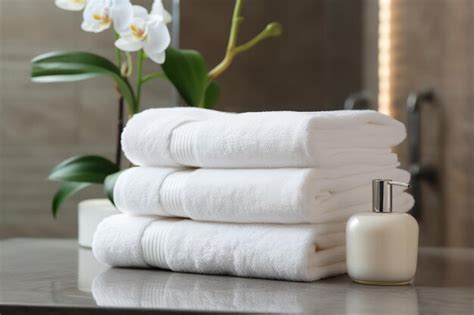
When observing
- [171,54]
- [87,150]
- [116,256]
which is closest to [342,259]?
[116,256]

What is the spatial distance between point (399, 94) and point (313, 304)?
149cm

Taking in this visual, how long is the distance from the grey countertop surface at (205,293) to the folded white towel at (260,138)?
0.42 ft

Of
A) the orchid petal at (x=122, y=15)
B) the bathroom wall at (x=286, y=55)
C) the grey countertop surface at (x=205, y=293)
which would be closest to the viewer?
the grey countertop surface at (x=205, y=293)

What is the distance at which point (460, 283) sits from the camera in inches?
36.2

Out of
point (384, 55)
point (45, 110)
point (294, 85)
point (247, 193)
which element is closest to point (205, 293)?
point (247, 193)

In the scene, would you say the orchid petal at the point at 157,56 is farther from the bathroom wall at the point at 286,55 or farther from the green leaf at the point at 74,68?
the bathroom wall at the point at 286,55

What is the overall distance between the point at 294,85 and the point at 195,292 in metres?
1.23

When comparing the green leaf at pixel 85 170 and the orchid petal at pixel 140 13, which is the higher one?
the orchid petal at pixel 140 13

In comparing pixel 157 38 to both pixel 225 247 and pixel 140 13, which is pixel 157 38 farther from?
pixel 225 247

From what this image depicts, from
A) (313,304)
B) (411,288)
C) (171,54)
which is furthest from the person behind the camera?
(171,54)

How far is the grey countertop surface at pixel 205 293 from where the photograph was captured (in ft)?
2.48

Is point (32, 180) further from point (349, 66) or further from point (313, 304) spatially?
point (313, 304)

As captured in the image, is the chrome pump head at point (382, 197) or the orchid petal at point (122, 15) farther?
the orchid petal at point (122, 15)

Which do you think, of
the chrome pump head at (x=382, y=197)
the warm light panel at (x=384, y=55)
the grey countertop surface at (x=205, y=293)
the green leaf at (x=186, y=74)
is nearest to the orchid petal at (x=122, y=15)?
the green leaf at (x=186, y=74)
